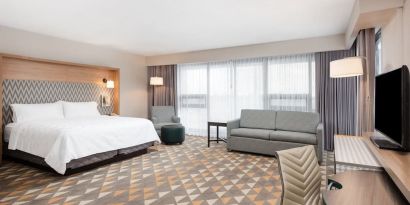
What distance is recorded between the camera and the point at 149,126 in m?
4.86

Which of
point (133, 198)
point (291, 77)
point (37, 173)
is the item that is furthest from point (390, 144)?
Answer: point (37, 173)

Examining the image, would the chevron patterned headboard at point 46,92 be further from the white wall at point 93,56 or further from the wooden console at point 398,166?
the wooden console at point 398,166

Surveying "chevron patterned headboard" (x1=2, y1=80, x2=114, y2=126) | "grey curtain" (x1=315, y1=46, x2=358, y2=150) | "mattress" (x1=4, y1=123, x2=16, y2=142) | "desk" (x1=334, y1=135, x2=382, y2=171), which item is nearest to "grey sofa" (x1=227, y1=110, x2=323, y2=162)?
"grey curtain" (x1=315, y1=46, x2=358, y2=150)

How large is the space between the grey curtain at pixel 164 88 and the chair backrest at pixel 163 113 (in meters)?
0.51

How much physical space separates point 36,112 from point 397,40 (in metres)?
5.76

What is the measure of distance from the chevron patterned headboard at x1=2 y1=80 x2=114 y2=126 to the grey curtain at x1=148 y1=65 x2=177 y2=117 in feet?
5.16

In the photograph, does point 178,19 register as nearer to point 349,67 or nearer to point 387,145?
point 349,67

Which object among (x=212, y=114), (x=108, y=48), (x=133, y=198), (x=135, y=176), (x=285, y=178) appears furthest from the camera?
(x=212, y=114)

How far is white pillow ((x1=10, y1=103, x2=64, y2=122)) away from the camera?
431 centimetres

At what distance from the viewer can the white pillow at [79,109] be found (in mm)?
5047

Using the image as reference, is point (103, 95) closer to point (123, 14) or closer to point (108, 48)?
point (108, 48)

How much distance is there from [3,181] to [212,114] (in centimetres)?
466

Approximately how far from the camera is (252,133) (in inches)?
189

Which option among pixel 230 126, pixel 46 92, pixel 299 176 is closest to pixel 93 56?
pixel 46 92
